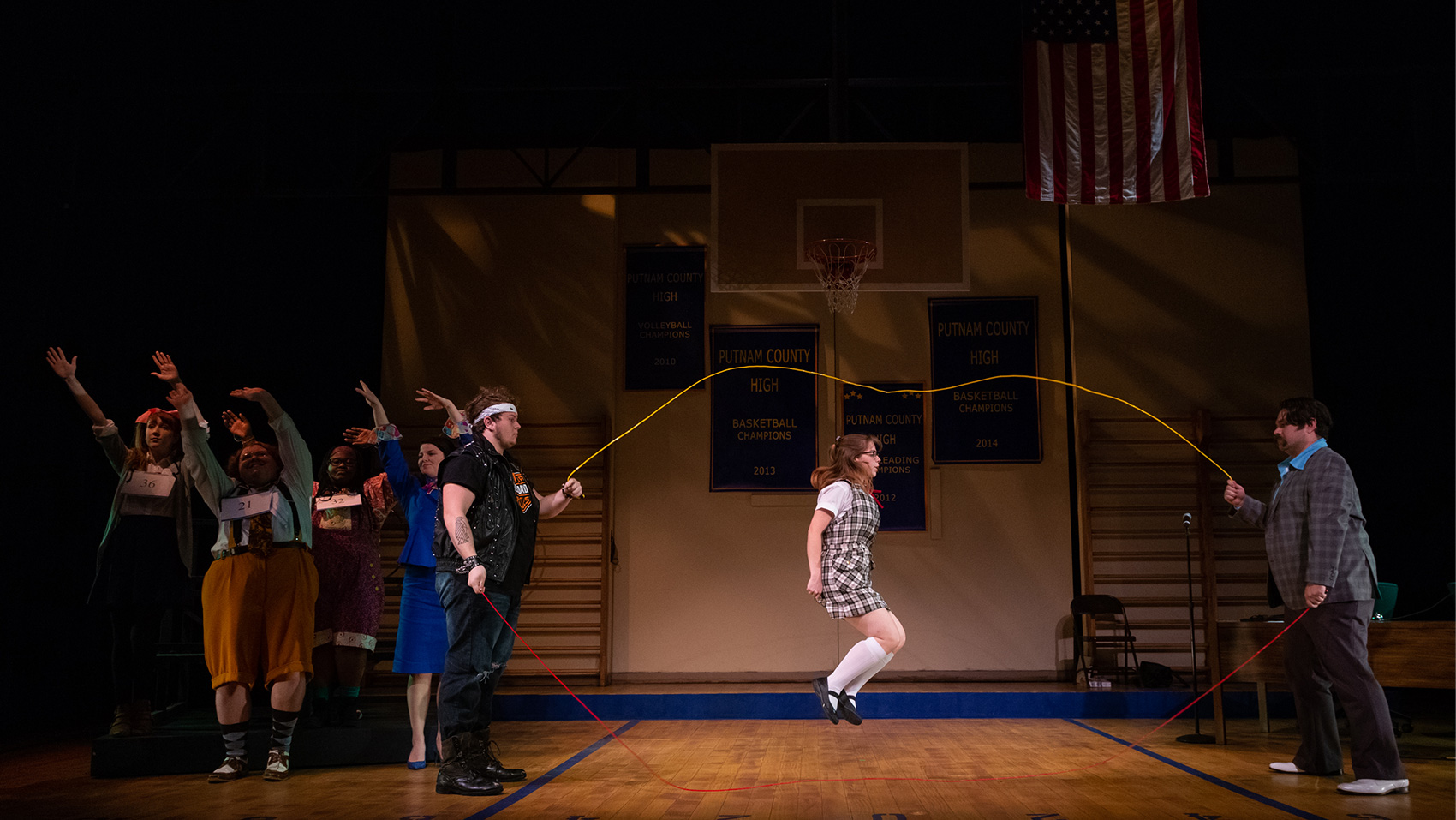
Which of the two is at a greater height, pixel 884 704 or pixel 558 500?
pixel 558 500

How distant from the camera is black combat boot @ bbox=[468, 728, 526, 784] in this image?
3.58m

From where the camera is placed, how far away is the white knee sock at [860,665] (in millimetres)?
4180

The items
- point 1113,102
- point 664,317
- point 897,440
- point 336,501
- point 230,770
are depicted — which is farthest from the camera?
point 664,317

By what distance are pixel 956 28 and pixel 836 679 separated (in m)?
4.62

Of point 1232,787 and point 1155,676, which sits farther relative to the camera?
point 1155,676

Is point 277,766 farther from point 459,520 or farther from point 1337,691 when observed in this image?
point 1337,691

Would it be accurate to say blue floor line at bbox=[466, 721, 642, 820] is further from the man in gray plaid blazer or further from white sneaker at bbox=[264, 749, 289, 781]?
the man in gray plaid blazer

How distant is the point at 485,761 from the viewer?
11.8ft

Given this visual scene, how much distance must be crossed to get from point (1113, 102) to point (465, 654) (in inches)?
182

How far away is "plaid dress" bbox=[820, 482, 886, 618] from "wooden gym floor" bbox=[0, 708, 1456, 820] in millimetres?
692

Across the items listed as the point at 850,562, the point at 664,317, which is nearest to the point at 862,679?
the point at 850,562

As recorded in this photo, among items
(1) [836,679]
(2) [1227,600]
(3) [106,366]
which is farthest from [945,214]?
(3) [106,366]

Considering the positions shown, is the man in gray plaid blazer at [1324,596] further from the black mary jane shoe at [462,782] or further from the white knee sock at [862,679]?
the black mary jane shoe at [462,782]

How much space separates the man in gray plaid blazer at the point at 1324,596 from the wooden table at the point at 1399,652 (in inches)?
18.0
